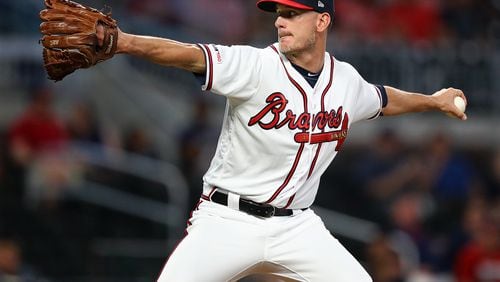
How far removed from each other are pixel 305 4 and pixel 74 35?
1.08m

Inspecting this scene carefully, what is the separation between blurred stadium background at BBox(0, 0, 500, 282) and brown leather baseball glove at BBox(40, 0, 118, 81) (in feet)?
11.7

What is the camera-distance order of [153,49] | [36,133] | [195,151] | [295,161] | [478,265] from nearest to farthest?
1. [153,49]
2. [295,161]
3. [478,265]
4. [36,133]
5. [195,151]

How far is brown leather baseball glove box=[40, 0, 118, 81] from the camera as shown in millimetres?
4910

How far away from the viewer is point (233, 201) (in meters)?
5.34

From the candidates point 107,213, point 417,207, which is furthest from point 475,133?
point 107,213

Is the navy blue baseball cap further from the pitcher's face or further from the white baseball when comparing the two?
the white baseball

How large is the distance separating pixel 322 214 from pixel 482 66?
3191mm

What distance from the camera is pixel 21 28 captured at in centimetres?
1214

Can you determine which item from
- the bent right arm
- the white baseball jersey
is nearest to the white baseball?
the white baseball jersey

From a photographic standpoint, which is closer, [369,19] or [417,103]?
[417,103]

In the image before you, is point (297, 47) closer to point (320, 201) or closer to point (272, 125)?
point (272, 125)

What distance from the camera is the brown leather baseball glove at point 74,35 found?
193 inches

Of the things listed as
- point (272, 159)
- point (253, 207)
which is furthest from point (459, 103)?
point (253, 207)

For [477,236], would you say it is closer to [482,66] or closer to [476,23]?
[482,66]
